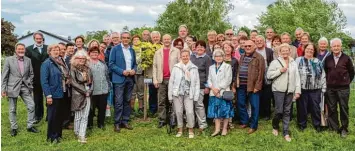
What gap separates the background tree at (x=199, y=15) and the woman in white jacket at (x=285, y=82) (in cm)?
3602

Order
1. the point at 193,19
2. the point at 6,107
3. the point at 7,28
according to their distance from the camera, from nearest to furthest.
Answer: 1. the point at 6,107
2. the point at 193,19
3. the point at 7,28

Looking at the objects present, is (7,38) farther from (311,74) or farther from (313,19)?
(311,74)

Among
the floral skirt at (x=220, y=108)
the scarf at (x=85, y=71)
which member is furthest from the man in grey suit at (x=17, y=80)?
the floral skirt at (x=220, y=108)

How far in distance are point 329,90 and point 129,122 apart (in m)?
4.60

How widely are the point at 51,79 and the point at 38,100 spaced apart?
2783 mm

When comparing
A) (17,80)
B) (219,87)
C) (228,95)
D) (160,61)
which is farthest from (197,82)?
(17,80)

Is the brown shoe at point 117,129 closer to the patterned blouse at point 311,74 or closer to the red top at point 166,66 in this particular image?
the red top at point 166,66

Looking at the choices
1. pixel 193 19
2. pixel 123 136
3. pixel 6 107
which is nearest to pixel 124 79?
pixel 123 136

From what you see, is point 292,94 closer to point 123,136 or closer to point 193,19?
point 123,136

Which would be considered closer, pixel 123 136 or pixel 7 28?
pixel 123 136

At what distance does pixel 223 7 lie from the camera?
155 feet

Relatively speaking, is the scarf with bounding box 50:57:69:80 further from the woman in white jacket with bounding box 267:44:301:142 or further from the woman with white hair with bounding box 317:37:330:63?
the woman with white hair with bounding box 317:37:330:63

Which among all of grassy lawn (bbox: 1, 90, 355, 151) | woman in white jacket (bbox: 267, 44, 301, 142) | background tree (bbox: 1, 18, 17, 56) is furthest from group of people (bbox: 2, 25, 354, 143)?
background tree (bbox: 1, 18, 17, 56)

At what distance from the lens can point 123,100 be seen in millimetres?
9609
